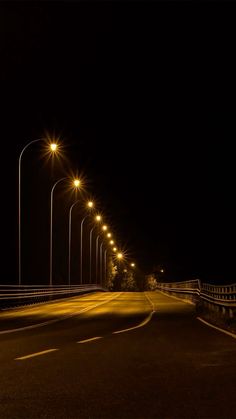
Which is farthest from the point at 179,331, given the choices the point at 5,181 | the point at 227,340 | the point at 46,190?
the point at 46,190

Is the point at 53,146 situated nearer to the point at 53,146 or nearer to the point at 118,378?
the point at 53,146

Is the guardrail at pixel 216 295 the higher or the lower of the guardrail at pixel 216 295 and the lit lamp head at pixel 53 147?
the lower

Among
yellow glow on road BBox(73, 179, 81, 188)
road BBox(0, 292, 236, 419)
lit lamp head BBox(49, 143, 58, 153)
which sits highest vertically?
yellow glow on road BBox(73, 179, 81, 188)

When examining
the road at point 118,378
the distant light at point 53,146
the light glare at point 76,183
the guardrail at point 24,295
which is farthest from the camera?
the light glare at point 76,183

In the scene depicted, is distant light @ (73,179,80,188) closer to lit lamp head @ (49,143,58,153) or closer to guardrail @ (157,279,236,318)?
guardrail @ (157,279,236,318)

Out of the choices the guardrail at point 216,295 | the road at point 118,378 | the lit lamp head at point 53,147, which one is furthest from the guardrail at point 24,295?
the road at point 118,378

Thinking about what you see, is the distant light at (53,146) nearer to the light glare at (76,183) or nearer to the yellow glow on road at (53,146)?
the yellow glow on road at (53,146)

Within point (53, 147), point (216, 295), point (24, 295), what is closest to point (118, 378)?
Answer: point (216, 295)

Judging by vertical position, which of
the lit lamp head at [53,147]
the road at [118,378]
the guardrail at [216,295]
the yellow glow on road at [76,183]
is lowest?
the road at [118,378]

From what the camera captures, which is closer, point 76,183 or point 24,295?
point 24,295

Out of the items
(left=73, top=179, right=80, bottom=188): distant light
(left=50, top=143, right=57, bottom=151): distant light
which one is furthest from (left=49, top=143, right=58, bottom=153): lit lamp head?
(left=73, top=179, right=80, bottom=188): distant light

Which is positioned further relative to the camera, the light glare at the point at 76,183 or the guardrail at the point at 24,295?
the light glare at the point at 76,183

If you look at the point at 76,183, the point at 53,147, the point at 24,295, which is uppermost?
the point at 76,183

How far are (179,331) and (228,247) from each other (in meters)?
122
